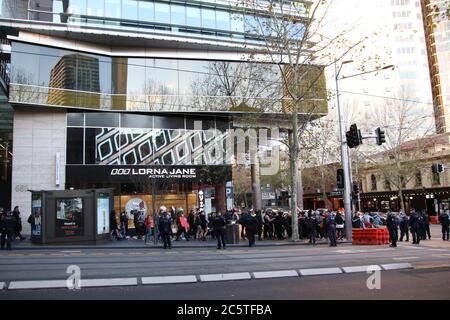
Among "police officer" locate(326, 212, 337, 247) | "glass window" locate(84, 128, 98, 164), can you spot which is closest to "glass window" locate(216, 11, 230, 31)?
"glass window" locate(84, 128, 98, 164)

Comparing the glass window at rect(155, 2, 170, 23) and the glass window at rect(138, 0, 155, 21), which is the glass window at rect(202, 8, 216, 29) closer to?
the glass window at rect(155, 2, 170, 23)

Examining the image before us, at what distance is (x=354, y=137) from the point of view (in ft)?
74.7

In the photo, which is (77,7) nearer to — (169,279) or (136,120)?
(136,120)

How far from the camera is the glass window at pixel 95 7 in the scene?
29000 mm

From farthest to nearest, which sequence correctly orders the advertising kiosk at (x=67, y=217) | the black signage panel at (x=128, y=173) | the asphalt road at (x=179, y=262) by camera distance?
1. the black signage panel at (x=128, y=173)
2. the advertising kiosk at (x=67, y=217)
3. the asphalt road at (x=179, y=262)

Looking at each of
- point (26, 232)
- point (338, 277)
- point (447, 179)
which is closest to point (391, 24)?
point (447, 179)

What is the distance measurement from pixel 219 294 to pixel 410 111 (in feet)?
138

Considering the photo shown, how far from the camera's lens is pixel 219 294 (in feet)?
29.7

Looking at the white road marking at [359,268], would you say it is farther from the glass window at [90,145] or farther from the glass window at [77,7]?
the glass window at [77,7]

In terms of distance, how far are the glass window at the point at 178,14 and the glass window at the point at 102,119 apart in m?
7.91

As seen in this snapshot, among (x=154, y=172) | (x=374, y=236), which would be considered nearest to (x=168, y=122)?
(x=154, y=172)

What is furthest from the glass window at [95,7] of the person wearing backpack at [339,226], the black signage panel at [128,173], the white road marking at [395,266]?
the white road marking at [395,266]

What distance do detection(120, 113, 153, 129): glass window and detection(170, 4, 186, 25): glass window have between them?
23.1ft
